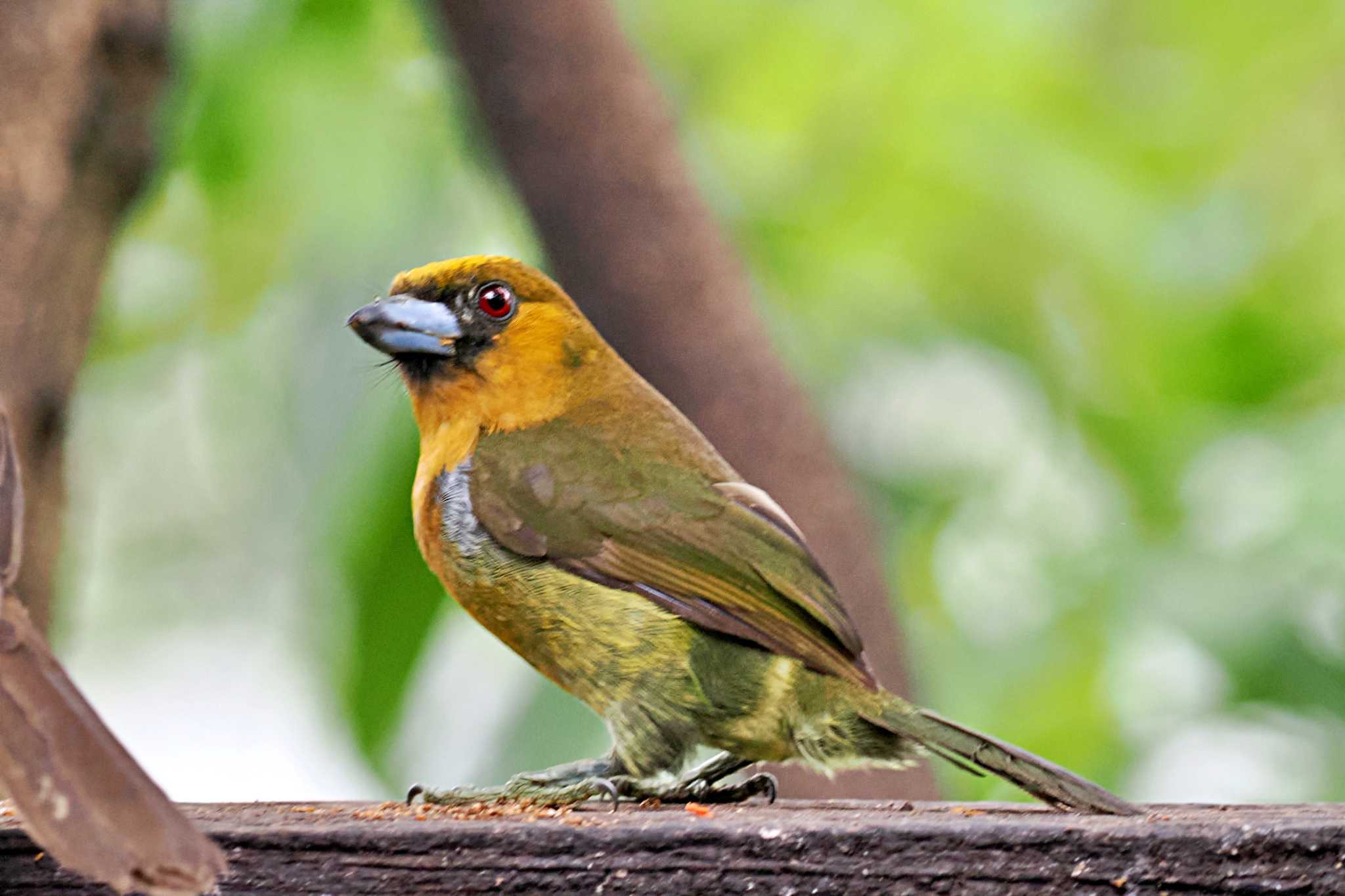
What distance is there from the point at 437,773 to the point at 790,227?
1.50 m

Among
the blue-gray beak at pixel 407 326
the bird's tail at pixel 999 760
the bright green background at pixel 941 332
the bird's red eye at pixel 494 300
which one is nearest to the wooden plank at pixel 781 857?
the bird's tail at pixel 999 760

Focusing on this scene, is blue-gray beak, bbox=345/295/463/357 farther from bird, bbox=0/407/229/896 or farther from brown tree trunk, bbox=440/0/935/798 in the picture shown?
brown tree trunk, bbox=440/0/935/798

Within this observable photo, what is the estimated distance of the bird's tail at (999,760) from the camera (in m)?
1.98

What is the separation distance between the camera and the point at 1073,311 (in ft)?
13.3

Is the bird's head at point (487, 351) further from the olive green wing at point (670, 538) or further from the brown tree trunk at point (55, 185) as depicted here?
the brown tree trunk at point (55, 185)

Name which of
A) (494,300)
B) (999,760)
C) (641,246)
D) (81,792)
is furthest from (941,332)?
(81,792)

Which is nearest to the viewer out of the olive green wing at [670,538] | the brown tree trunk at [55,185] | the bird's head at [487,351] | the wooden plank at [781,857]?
the wooden plank at [781,857]

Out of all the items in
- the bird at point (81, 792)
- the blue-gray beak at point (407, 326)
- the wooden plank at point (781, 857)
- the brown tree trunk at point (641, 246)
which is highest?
the brown tree trunk at point (641, 246)

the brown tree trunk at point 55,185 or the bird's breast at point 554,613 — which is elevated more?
the brown tree trunk at point 55,185

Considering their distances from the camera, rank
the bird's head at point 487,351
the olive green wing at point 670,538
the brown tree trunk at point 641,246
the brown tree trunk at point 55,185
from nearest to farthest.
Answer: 1. the olive green wing at point 670,538
2. the bird's head at point 487,351
3. the brown tree trunk at point 55,185
4. the brown tree trunk at point 641,246

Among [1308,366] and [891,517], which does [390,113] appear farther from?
[1308,366]

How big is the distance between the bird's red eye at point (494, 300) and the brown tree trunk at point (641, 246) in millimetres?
1076

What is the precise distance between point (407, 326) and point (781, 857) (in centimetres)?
99

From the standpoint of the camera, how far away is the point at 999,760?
2.09 metres
